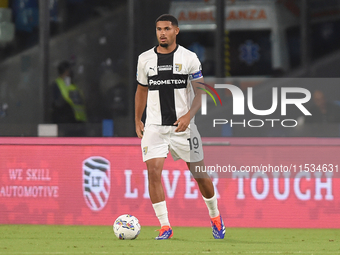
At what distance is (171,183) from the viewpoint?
876cm

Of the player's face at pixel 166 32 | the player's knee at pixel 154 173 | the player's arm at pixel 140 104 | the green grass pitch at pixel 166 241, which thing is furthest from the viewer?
the player's arm at pixel 140 104

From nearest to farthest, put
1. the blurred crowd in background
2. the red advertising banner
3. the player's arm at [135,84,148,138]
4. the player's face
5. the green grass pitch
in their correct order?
the green grass pitch, the player's face, the player's arm at [135,84,148,138], the red advertising banner, the blurred crowd in background

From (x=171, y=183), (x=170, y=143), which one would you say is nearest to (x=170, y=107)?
(x=170, y=143)

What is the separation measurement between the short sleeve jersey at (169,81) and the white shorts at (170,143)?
0.28ft

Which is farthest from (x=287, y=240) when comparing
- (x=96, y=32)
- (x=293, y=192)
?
(x=96, y=32)

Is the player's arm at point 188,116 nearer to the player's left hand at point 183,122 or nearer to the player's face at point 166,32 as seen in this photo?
the player's left hand at point 183,122

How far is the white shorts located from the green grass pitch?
841 mm

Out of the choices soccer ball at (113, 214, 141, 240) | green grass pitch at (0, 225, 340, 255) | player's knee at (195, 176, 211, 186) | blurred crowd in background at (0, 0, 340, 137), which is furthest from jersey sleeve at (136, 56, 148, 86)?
blurred crowd in background at (0, 0, 340, 137)

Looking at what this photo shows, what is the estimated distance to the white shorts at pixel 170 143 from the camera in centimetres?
686

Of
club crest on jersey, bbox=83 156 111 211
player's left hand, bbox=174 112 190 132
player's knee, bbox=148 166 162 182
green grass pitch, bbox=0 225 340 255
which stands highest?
player's left hand, bbox=174 112 190 132

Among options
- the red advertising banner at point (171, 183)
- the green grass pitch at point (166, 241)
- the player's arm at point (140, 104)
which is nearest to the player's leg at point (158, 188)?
the green grass pitch at point (166, 241)

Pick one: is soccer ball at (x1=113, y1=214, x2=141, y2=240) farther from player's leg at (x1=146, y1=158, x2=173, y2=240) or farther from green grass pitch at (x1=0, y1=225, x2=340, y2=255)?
player's leg at (x1=146, y1=158, x2=173, y2=240)

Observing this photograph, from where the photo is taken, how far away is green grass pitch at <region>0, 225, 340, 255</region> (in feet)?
20.7

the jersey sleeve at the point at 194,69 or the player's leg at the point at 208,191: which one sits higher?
the jersey sleeve at the point at 194,69
